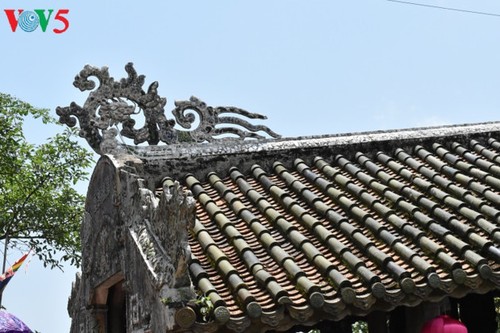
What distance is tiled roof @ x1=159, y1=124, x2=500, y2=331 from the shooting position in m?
6.50

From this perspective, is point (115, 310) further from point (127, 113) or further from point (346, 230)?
point (346, 230)

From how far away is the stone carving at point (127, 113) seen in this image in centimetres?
Answer: 910

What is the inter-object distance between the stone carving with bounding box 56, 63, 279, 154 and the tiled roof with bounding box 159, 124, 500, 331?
1.94 ft

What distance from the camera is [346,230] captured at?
7535 mm

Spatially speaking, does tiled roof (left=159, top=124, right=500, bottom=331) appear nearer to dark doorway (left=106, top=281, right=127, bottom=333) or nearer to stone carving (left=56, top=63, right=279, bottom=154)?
stone carving (left=56, top=63, right=279, bottom=154)

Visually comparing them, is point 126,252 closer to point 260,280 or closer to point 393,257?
point 260,280

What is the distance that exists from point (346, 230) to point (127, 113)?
2853mm

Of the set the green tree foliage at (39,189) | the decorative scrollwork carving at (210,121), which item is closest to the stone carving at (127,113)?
the decorative scrollwork carving at (210,121)

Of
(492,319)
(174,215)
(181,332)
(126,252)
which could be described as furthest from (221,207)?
(492,319)

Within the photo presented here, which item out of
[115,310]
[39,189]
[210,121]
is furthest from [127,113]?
[39,189]

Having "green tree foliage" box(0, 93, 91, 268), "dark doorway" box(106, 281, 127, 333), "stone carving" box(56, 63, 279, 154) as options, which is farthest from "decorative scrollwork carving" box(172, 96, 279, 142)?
"green tree foliage" box(0, 93, 91, 268)

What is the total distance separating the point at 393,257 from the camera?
7035 mm

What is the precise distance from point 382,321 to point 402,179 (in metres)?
1.49

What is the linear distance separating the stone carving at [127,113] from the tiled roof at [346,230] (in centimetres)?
59
